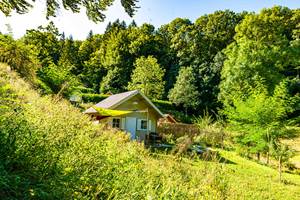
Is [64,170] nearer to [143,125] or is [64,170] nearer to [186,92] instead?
[143,125]

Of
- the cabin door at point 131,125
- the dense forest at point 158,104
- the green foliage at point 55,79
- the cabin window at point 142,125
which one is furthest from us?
the cabin window at point 142,125

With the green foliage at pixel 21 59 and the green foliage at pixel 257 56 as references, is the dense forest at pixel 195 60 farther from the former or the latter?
the green foliage at pixel 21 59

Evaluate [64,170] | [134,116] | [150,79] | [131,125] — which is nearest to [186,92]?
[150,79]

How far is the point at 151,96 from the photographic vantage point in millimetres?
40688

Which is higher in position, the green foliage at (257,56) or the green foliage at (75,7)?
the green foliage at (257,56)

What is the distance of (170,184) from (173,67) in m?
47.0

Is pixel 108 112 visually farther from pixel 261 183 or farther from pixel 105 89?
pixel 105 89

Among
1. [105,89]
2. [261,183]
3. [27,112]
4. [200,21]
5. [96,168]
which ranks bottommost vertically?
[261,183]

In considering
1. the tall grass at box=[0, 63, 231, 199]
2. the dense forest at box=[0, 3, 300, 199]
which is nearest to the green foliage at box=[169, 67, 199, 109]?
the dense forest at box=[0, 3, 300, 199]

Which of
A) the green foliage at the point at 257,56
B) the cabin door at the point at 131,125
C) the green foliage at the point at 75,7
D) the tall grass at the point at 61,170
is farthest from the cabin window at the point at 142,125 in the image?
the green foliage at the point at 75,7

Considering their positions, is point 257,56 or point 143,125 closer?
point 143,125

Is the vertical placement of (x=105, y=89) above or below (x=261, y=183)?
above

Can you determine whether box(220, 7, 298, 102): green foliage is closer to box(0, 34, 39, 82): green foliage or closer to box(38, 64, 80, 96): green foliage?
box(38, 64, 80, 96): green foliage

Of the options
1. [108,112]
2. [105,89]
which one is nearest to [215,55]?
[105,89]
